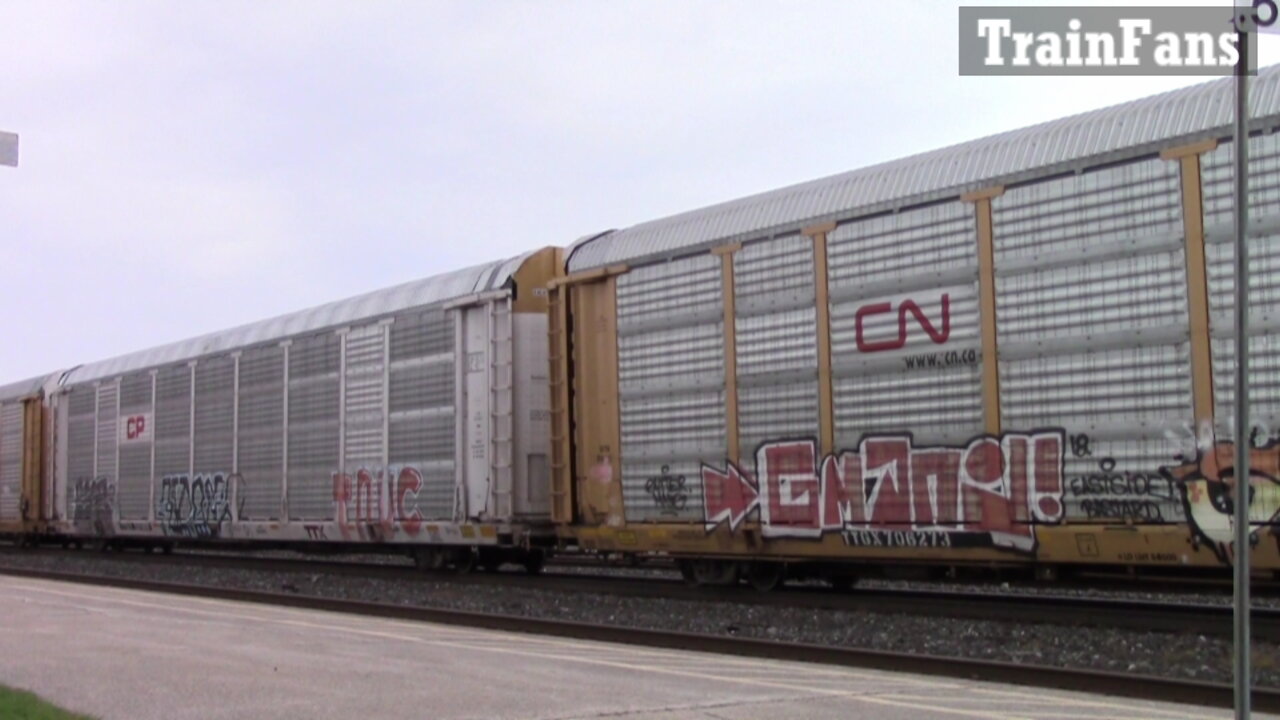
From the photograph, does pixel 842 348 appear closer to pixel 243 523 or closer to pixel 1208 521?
pixel 1208 521

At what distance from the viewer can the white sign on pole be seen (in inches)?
324

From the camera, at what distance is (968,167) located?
12031 millimetres

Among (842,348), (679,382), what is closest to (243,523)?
(679,382)

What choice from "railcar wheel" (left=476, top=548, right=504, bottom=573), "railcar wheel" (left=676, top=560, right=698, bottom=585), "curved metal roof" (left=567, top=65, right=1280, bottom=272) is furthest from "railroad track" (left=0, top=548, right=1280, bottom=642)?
"curved metal roof" (left=567, top=65, right=1280, bottom=272)

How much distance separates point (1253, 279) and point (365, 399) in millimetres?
13642

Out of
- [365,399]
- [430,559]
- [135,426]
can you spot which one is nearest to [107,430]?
[135,426]

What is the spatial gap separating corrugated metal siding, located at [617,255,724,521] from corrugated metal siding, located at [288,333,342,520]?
7124 mm

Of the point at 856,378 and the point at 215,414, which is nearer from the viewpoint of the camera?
the point at 856,378

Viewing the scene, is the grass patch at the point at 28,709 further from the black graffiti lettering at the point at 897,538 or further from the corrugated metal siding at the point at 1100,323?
the corrugated metal siding at the point at 1100,323

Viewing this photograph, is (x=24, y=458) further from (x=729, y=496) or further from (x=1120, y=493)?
(x=1120, y=493)

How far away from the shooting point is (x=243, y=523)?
2303 cm

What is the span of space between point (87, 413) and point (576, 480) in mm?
17406

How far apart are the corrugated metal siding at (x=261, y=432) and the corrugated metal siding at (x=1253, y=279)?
16143 mm

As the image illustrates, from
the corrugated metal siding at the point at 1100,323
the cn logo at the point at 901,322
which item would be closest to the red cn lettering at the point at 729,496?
the cn logo at the point at 901,322
